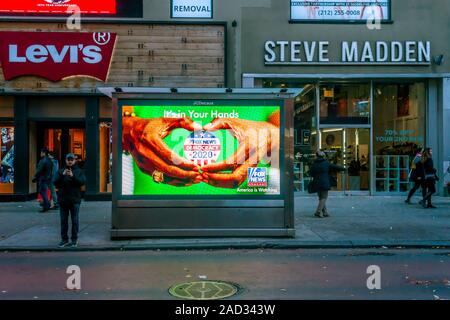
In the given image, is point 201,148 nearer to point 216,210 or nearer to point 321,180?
point 216,210

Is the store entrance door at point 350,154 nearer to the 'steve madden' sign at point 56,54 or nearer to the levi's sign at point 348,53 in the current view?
the levi's sign at point 348,53

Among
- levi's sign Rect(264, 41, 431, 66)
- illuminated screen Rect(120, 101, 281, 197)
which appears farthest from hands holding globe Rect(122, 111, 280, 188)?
levi's sign Rect(264, 41, 431, 66)

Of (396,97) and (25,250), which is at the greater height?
(396,97)

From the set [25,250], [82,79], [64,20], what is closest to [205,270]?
[25,250]

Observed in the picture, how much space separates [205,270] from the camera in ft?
24.6

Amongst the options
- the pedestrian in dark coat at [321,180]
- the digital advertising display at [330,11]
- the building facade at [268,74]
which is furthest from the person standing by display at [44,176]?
the digital advertising display at [330,11]

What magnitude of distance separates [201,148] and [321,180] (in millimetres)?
3990

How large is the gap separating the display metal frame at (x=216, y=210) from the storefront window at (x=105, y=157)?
21.4ft

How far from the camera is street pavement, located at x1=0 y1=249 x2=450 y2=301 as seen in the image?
245 inches

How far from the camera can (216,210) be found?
980 centimetres

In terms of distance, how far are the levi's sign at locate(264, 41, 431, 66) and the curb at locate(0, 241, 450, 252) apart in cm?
840
